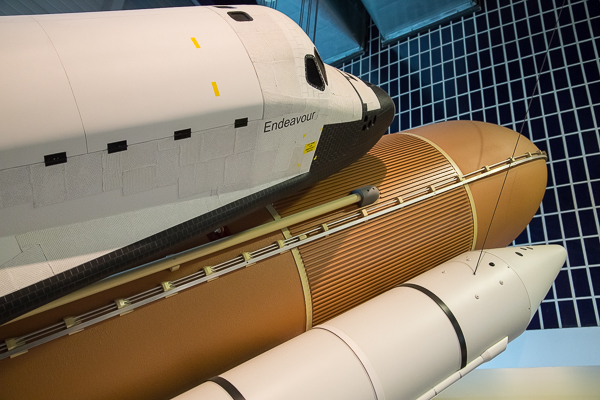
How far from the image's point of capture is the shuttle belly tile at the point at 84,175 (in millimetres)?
2195

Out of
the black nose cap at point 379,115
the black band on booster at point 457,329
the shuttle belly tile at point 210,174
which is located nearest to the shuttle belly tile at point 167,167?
the shuttle belly tile at point 210,174

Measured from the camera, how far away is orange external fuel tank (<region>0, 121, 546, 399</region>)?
272 cm

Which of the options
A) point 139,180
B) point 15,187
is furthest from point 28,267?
point 139,180

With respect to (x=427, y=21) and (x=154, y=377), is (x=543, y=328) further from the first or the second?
(x=427, y=21)

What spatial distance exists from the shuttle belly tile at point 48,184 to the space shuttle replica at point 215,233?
0.03 ft

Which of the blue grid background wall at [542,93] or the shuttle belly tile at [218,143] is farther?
the blue grid background wall at [542,93]

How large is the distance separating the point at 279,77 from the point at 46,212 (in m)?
1.58

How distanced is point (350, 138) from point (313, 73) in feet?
2.46

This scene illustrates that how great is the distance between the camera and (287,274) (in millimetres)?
3479

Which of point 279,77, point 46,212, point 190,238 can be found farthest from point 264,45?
point 46,212

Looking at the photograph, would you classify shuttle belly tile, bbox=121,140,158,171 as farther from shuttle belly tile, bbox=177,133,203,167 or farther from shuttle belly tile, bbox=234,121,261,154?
shuttle belly tile, bbox=234,121,261,154

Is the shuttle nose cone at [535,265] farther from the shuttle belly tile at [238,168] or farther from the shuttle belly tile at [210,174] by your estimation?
the shuttle belly tile at [210,174]

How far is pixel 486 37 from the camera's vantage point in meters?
7.61

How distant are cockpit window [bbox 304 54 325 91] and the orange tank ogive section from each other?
2215 mm
